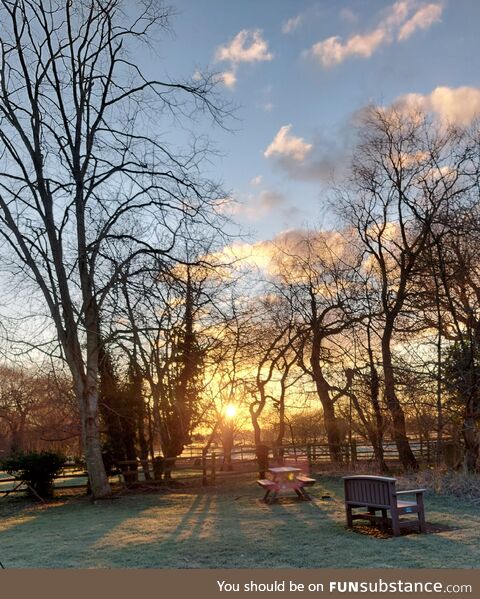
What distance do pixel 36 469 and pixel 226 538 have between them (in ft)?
36.7

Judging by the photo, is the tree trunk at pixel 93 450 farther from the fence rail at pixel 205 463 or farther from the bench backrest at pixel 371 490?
the bench backrest at pixel 371 490

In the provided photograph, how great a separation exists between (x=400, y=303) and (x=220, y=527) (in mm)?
12575

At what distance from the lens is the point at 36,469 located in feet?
59.3

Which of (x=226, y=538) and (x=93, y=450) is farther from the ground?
(x=93, y=450)

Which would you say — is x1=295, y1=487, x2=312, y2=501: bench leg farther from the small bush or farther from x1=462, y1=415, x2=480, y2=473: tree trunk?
the small bush

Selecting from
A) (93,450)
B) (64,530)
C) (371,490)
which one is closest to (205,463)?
(93,450)

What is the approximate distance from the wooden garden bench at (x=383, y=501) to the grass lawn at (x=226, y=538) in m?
Result: 0.34

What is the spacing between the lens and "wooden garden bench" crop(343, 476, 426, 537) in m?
8.55

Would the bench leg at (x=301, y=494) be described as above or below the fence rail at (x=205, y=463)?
below

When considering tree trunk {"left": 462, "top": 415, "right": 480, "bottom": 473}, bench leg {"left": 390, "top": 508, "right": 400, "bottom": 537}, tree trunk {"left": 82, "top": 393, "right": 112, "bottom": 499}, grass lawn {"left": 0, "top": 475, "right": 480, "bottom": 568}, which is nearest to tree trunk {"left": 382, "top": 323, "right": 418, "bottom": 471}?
tree trunk {"left": 462, "top": 415, "right": 480, "bottom": 473}

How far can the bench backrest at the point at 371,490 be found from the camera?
867 cm

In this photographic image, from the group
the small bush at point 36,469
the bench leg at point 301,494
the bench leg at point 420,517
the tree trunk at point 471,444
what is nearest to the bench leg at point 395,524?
the bench leg at point 420,517

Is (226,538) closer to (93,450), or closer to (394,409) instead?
(93,450)

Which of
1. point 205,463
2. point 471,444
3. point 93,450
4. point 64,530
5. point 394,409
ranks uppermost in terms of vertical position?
point 394,409
